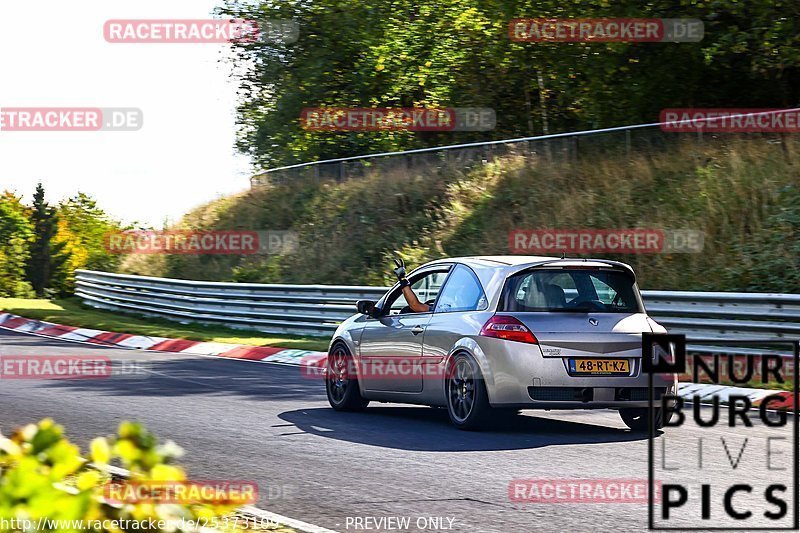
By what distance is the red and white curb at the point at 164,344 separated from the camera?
19.1 metres

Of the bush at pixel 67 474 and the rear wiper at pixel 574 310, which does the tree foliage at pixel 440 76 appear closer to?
the rear wiper at pixel 574 310

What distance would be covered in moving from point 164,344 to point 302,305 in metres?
2.82

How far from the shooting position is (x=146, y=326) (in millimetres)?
26656

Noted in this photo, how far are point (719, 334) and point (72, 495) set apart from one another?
502 inches

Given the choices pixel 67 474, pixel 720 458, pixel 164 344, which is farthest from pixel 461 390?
pixel 164 344

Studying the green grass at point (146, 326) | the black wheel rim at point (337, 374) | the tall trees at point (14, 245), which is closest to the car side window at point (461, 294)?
the black wheel rim at point (337, 374)

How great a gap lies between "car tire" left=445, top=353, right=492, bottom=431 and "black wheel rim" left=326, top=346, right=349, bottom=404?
1.90 metres

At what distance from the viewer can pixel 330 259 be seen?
2936 cm

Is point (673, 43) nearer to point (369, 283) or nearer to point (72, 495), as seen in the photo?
point (369, 283)

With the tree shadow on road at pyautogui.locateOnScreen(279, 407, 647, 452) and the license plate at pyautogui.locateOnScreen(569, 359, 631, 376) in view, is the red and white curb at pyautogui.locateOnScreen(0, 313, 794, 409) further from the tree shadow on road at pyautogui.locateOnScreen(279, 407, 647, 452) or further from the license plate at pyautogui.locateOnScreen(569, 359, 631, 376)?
the license plate at pyautogui.locateOnScreen(569, 359, 631, 376)

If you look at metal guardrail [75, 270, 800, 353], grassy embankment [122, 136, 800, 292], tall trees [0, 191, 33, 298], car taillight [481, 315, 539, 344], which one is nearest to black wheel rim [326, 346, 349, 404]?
car taillight [481, 315, 539, 344]

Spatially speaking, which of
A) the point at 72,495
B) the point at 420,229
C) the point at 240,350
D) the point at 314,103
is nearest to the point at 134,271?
the point at 314,103

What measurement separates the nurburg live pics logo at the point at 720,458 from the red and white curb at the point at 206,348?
0.18 metres

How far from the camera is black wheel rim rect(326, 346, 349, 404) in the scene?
1209 cm
